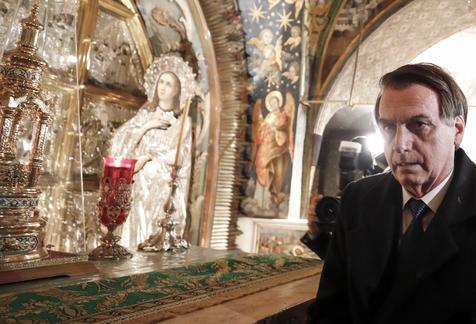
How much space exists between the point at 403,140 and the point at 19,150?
1167mm

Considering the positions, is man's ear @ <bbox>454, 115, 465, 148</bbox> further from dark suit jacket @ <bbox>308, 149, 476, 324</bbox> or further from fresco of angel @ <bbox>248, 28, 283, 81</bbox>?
fresco of angel @ <bbox>248, 28, 283, 81</bbox>

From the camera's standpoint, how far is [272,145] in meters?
5.38

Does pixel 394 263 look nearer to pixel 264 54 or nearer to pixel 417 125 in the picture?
pixel 417 125

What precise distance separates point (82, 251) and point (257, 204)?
3606 millimetres

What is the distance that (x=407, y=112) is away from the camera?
1.20 meters

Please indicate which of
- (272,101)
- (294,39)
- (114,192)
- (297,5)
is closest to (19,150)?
(114,192)

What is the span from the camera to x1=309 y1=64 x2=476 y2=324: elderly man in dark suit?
3.69 feet

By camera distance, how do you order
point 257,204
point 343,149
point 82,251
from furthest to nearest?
point 257,204
point 343,149
point 82,251

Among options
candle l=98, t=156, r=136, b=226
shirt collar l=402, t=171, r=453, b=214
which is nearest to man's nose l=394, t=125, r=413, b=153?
shirt collar l=402, t=171, r=453, b=214

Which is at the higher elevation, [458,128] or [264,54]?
[264,54]

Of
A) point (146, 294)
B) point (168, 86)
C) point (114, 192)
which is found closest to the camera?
point (146, 294)

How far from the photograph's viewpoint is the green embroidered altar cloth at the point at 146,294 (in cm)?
113

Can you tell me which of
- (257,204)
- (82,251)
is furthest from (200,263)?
(257,204)

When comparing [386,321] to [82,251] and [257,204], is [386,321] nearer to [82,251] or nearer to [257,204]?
[82,251]
